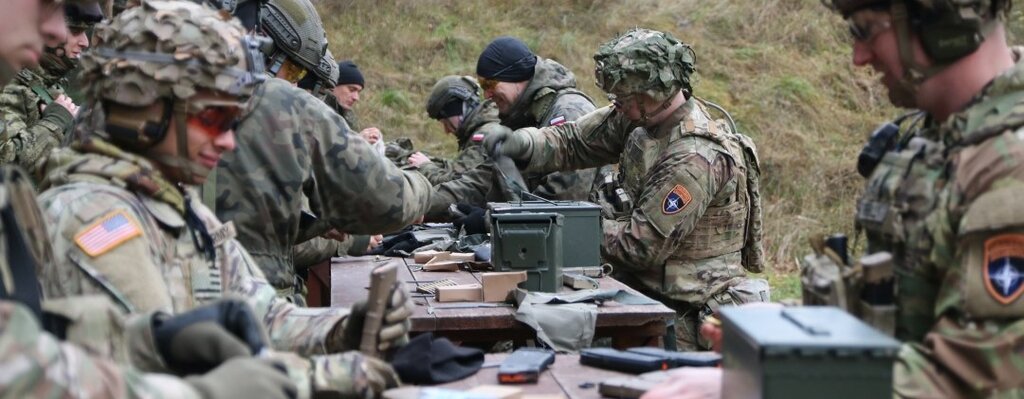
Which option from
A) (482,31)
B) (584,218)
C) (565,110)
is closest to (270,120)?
(584,218)

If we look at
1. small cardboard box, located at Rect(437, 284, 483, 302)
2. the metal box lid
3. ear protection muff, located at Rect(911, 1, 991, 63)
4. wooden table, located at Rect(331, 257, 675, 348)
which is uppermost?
ear protection muff, located at Rect(911, 1, 991, 63)

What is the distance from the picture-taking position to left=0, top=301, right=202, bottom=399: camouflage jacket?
6.97 feet

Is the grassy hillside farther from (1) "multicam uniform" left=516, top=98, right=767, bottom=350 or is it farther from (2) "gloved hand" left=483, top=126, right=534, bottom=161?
(1) "multicam uniform" left=516, top=98, right=767, bottom=350

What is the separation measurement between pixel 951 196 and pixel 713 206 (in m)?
3.23

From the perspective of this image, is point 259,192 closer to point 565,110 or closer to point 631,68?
point 631,68

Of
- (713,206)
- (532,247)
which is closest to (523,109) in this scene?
(713,206)

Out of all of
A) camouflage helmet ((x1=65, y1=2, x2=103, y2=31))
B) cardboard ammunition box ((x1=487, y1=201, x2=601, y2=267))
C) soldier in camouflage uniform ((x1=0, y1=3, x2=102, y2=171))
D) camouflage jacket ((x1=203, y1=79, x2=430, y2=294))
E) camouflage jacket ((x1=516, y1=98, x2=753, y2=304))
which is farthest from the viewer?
soldier in camouflage uniform ((x1=0, y1=3, x2=102, y2=171))

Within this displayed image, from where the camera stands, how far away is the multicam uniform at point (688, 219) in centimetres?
615

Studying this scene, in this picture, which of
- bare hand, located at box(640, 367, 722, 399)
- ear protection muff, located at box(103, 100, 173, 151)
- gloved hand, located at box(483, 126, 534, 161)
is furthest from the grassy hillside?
ear protection muff, located at box(103, 100, 173, 151)

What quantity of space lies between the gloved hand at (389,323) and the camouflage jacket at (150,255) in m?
0.05

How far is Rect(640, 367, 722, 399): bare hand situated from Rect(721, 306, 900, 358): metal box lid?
237mm

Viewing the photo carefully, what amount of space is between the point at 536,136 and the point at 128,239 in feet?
14.2

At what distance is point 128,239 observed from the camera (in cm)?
316

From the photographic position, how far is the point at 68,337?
2.66m
